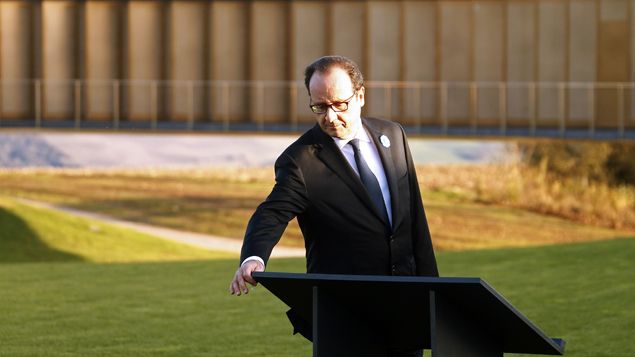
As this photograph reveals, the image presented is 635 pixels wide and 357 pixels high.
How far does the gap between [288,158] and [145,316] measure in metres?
10.6

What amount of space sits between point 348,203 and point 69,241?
35676 mm

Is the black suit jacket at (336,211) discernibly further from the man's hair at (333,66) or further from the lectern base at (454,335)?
the lectern base at (454,335)

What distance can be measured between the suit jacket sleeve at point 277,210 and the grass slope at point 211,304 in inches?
287

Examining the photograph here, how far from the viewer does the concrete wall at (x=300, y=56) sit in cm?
4619

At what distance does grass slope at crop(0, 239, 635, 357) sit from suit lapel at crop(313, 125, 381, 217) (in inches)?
287

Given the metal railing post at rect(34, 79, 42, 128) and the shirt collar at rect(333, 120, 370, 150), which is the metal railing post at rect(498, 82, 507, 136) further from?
the shirt collar at rect(333, 120, 370, 150)

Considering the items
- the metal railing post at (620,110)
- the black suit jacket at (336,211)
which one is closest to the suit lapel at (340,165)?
the black suit jacket at (336,211)

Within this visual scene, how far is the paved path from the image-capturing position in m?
47.6

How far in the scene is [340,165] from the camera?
7441mm

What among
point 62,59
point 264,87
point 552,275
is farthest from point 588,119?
point 552,275

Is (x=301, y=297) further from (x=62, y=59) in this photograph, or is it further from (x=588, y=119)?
(x=62, y=59)

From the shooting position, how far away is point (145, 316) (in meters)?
17.7

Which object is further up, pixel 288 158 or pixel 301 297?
pixel 288 158

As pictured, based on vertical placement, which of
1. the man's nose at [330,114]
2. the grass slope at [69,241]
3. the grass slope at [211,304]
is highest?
the man's nose at [330,114]
